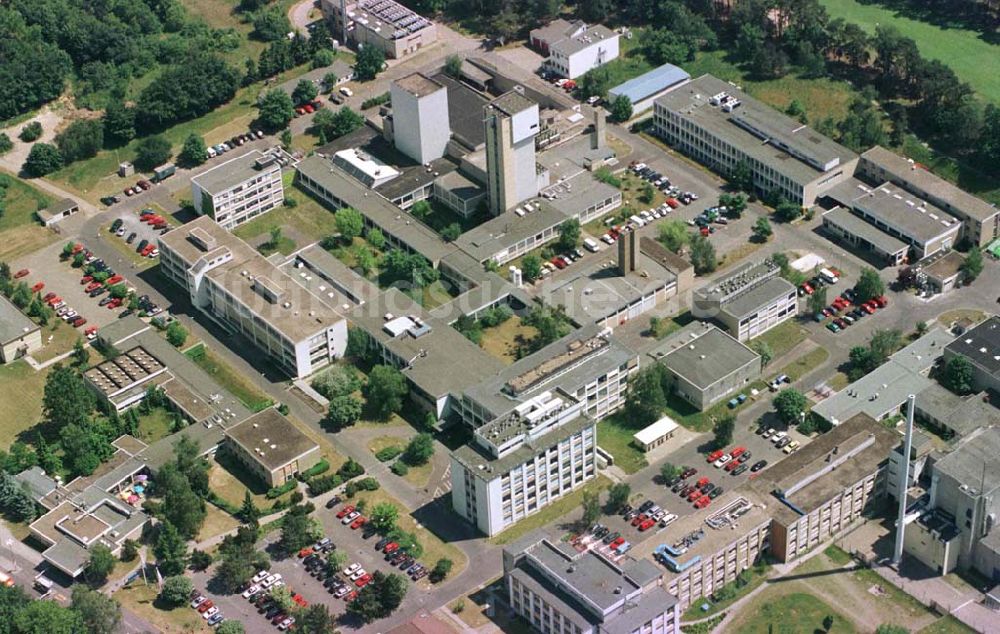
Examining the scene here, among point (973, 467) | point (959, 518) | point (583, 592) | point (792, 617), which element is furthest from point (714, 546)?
point (973, 467)

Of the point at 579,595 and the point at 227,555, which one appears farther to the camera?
the point at 227,555

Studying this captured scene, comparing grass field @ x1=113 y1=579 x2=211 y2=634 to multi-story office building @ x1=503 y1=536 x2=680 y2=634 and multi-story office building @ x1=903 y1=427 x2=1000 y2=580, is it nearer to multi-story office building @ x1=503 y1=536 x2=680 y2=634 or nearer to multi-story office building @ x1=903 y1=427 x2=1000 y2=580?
multi-story office building @ x1=503 y1=536 x2=680 y2=634

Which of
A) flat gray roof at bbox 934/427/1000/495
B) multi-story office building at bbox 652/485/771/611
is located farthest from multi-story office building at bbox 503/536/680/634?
flat gray roof at bbox 934/427/1000/495

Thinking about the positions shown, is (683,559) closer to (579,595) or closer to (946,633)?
(579,595)

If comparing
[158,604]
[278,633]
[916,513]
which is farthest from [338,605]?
[916,513]

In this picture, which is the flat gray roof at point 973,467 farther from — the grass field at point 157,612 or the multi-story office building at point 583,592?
the grass field at point 157,612
